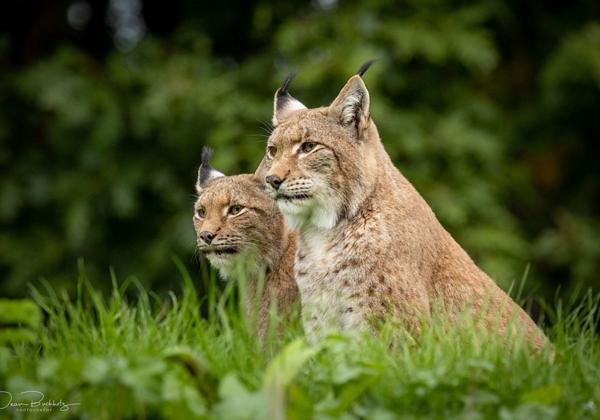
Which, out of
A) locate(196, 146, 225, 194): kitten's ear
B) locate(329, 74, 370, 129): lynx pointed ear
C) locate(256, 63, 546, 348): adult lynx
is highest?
locate(329, 74, 370, 129): lynx pointed ear

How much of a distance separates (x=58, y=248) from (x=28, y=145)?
55.6 inches

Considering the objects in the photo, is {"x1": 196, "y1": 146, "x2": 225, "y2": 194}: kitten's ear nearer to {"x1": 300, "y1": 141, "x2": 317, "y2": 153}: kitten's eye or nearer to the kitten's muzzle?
the kitten's muzzle

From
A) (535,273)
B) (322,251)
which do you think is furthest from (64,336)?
(535,273)

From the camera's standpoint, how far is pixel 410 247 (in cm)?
485

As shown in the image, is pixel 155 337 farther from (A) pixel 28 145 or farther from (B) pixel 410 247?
(A) pixel 28 145

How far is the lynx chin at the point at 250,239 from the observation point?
5.40 metres

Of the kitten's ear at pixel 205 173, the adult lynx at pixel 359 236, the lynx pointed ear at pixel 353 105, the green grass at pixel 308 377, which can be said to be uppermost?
the lynx pointed ear at pixel 353 105

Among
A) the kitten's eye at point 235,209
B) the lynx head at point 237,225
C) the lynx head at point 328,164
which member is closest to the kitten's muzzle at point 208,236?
the lynx head at point 237,225

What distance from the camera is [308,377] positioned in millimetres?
3770

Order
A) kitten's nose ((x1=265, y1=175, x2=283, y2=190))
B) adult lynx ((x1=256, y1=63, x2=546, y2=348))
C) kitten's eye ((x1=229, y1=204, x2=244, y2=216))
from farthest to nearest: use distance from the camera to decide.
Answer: kitten's eye ((x1=229, y1=204, x2=244, y2=216)) → kitten's nose ((x1=265, y1=175, x2=283, y2=190)) → adult lynx ((x1=256, y1=63, x2=546, y2=348))

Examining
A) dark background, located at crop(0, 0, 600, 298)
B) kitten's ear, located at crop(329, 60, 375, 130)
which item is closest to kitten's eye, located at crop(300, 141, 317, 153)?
kitten's ear, located at crop(329, 60, 375, 130)

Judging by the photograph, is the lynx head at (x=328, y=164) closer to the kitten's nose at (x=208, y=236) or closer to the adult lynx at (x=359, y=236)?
the adult lynx at (x=359, y=236)

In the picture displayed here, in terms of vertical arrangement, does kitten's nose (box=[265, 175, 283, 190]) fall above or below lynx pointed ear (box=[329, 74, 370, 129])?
Answer: below

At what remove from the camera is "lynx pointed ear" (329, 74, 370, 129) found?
199 inches
